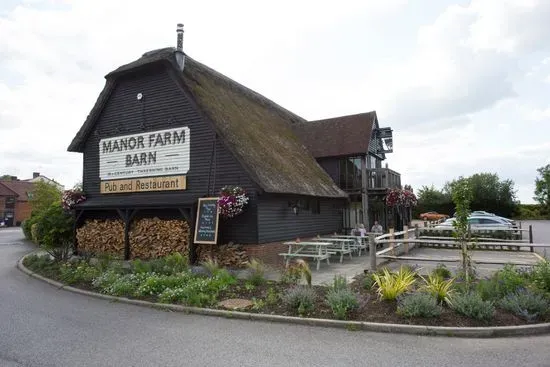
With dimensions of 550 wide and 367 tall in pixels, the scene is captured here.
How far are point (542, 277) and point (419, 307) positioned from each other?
3166 mm

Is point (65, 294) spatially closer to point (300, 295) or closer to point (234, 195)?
point (234, 195)

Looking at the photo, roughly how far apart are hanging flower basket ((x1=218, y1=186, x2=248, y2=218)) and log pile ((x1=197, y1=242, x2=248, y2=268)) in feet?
3.85

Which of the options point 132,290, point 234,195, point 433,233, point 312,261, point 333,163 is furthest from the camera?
point 433,233

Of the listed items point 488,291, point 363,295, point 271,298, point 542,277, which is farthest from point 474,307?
point 271,298

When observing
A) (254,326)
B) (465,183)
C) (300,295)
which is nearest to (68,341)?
(254,326)

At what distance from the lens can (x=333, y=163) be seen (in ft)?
70.9

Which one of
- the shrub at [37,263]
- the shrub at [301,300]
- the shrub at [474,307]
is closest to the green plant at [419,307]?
the shrub at [474,307]

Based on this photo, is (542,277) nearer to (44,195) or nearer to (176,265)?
(176,265)

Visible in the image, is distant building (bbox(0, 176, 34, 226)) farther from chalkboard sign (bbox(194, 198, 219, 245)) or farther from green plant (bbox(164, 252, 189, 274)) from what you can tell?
green plant (bbox(164, 252, 189, 274))

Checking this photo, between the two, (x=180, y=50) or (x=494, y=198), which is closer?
(x=180, y=50)

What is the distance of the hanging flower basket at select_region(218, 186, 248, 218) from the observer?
12938 millimetres

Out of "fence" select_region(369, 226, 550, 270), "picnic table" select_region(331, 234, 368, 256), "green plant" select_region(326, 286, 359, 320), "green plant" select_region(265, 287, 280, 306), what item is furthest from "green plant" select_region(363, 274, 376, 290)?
"picnic table" select_region(331, 234, 368, 256)

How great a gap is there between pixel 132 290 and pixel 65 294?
6.44ft

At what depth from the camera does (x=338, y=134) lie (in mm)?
22891
